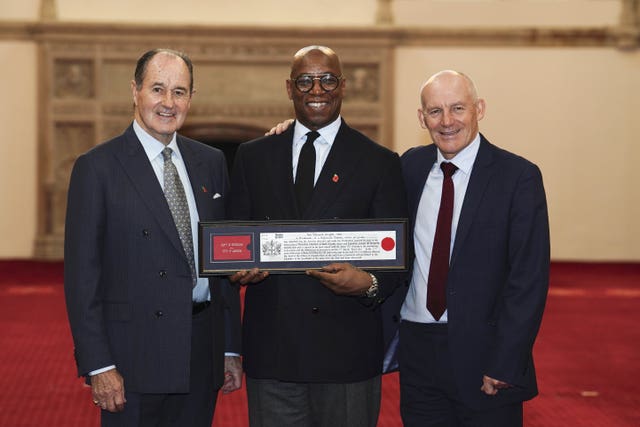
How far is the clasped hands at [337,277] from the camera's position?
102 inches

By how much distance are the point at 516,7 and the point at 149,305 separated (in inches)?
435

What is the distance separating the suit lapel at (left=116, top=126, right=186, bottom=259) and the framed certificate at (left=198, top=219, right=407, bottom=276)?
0.33 feet

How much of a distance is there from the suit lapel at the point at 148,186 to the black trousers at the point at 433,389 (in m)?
0.84

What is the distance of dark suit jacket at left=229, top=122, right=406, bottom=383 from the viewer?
2750 mm

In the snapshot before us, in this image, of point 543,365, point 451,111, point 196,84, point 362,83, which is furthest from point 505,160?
point 196,84

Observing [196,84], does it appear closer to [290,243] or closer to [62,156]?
[62,156]

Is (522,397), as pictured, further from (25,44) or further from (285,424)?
(25,44)

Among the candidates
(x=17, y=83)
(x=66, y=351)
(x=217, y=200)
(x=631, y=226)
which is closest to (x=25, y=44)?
(x=17, y=83)

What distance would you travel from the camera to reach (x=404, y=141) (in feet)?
41.0

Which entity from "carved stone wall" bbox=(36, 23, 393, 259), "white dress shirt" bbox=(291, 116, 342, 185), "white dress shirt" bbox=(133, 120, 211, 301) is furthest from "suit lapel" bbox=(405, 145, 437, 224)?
"carved stone wall" bbox=(36, 23, 393, 259)

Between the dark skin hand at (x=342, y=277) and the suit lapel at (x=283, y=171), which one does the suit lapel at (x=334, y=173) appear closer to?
the suit lapel at (x=283, y=171)

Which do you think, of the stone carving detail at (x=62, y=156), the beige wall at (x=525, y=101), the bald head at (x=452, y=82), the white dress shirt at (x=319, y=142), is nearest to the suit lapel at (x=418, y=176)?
the bald head at (x=452, y=82)

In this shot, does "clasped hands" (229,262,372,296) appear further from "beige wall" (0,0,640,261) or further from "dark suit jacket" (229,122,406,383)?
"beige wall" (0,0,640,261)

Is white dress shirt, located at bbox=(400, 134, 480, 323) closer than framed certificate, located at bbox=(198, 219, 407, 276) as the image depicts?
No
